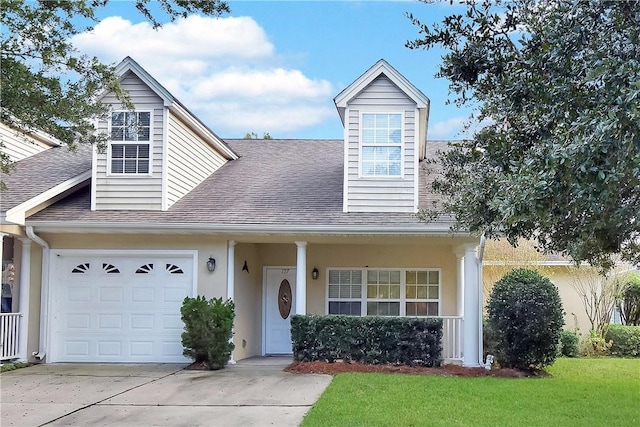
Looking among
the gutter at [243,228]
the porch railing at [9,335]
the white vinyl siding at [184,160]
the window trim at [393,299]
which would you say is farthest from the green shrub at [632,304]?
the porch railing at [9,335]

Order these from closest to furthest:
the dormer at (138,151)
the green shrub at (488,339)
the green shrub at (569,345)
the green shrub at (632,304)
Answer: the green shrub at (488,339) → the dormer at (138,151) → the green shrub at (569,345) → the green shrub at (632,304)

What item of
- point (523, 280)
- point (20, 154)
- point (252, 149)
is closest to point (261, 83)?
point (252, 149)

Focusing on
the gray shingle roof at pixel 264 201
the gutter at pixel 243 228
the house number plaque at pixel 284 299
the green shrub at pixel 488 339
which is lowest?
the green shrub at pixel 488 339

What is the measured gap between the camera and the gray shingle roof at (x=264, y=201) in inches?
478

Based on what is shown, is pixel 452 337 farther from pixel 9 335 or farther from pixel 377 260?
pixel 9 335

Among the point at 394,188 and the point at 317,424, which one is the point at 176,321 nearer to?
the point at 394,188

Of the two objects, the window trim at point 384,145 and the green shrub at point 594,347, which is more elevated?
the window trim at point 384,145

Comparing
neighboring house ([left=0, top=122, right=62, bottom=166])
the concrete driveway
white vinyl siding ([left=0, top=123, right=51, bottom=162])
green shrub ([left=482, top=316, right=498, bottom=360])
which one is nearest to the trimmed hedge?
the concrete driveway

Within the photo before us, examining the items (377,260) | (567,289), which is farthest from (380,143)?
(567,289)

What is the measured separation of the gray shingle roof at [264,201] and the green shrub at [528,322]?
179 cm

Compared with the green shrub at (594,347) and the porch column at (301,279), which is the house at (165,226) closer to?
the porch column at (301,279)

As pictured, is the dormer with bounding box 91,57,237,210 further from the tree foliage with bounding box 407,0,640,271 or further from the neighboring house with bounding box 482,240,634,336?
the neighboring house with bounding box 482,240,634,336

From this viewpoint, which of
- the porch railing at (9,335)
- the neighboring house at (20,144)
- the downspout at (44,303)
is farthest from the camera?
the neighboring house at (20,144)

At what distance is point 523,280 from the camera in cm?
1179
